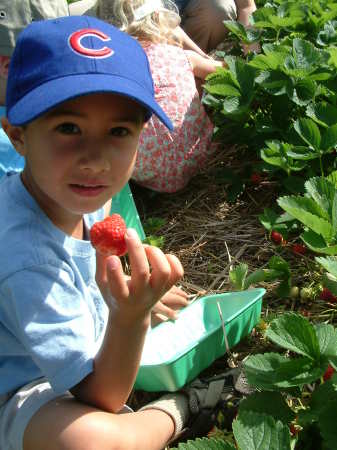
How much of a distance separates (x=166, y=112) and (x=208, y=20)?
1752 mm

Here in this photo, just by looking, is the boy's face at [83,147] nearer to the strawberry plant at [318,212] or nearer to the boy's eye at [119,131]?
the boy's eye at [119,131]

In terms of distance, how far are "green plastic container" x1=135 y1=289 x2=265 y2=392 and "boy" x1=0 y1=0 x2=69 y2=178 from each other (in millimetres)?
794

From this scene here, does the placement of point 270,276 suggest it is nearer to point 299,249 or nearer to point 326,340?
point 299,249

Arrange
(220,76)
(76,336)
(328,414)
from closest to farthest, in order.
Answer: (328,414) < (76,336) < (220,76)

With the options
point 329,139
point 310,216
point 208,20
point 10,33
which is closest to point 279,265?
point 310,216

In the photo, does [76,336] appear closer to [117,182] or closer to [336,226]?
[117,182]

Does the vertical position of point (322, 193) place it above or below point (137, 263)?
below

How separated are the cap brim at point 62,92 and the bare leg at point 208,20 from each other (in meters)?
3.01

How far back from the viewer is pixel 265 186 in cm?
268

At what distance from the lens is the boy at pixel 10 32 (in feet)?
7.38

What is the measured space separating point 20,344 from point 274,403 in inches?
23.9

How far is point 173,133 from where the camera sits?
105 inches

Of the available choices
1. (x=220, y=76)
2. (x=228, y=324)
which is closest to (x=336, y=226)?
(x=228, y=324)

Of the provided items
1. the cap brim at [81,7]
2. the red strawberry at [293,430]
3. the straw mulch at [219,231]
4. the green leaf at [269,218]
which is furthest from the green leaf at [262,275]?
the cap brim at [81,7]
